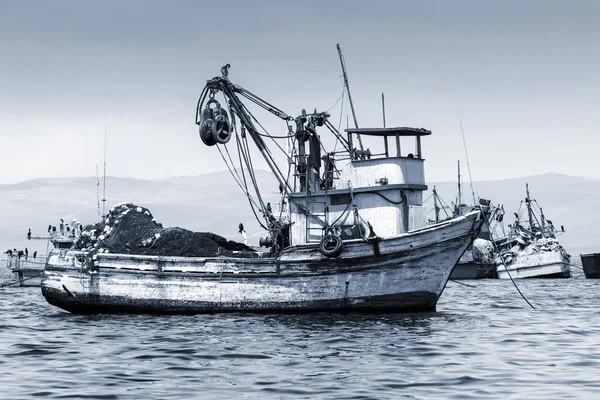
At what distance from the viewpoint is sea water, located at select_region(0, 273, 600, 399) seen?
14578 millimetres

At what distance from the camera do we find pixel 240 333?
22.3 m

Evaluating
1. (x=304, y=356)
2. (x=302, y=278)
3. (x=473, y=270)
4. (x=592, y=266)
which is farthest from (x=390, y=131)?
(x=592, y=266)

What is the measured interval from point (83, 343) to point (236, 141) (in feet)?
38.6

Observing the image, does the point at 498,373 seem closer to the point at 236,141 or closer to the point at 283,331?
the point at 283,331

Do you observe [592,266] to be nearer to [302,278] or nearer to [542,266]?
[542,266]

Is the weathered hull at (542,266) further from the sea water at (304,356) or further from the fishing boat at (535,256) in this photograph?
the sea water at (304,356)

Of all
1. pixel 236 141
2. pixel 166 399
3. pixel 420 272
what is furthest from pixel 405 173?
pixel 166 399

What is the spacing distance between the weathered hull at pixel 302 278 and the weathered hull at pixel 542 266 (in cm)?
3295

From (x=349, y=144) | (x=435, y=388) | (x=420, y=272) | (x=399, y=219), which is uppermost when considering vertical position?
(x=349, y=144)

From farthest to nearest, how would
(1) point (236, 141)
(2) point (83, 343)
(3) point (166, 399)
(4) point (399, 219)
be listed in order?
(1) point (236, 141), (4) point (399, 219), (2) point (83, 343), (3) point (166, 399)

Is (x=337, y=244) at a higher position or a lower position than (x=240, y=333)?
higher

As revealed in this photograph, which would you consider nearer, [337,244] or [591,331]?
[591,331]

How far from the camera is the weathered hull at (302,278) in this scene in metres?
26.2

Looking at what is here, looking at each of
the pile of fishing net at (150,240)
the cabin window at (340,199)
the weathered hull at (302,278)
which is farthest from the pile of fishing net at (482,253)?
the weathered hull at (302,278)
